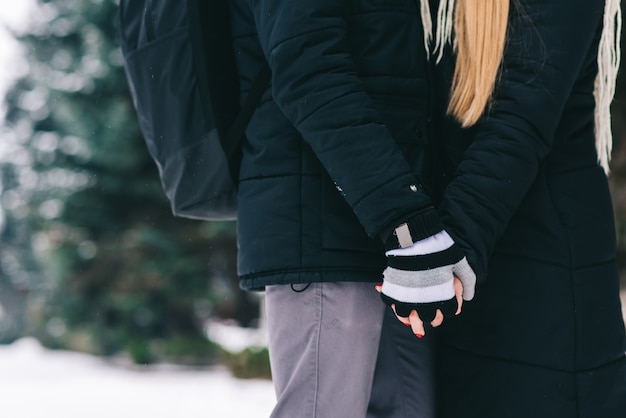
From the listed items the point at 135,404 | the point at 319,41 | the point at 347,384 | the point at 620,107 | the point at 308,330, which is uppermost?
the point at 319,41

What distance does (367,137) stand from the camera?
1295mm

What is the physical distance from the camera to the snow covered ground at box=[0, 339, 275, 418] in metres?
6.09

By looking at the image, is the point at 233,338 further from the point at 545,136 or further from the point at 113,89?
the point at 545,136

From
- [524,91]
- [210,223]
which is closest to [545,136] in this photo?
[524,91]

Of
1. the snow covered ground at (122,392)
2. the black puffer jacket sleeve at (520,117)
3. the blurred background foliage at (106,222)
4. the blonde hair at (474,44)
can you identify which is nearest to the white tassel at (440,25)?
the blonde hair at (474,44)

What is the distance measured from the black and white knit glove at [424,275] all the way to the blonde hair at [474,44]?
35 cm

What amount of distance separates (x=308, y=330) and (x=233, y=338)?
10.4 m

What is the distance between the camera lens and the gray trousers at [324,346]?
138 centimetres

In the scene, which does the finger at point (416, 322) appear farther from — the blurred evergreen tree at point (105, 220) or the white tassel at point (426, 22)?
the blurred evergreen tree at point (105, 220)

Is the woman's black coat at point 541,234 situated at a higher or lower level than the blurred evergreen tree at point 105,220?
higher

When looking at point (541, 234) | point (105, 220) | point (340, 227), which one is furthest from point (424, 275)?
point (105, 220)

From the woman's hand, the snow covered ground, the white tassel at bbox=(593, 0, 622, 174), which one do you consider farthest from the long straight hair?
the snow covered ground

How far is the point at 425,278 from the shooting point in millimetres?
1248

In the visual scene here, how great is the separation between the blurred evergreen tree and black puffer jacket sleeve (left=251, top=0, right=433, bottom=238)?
777 cm
